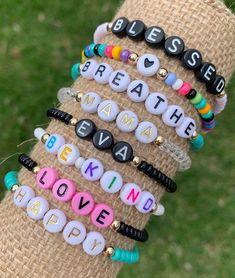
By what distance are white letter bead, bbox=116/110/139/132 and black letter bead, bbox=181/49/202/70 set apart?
0.16 meters

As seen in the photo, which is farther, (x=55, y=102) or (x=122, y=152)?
(x=55, y=102)

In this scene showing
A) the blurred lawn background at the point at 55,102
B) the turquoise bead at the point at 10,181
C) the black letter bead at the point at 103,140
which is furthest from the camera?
the blurred lawn background at the point at 55,102

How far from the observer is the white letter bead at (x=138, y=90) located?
90 cm

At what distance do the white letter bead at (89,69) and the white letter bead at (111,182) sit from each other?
0.22 metres

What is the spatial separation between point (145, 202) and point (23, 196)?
263mm

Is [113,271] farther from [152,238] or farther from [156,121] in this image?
[152,238]

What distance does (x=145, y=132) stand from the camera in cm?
90

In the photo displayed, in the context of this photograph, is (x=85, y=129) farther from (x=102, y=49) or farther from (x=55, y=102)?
(x=55, y=102)

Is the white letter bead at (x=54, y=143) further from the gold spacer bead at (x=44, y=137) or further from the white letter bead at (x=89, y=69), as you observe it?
the white letter bead at (x=89, y=69)

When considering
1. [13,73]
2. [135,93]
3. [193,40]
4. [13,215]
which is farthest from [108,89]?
[13,73]

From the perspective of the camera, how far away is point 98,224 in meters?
0.90

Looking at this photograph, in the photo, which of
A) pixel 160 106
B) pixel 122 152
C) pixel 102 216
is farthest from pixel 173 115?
pixel 102 216

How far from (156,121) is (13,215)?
0.38 metres

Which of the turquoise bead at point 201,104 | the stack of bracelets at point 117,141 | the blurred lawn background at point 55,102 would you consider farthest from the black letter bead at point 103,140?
the blurred lawn background at point 55,102
